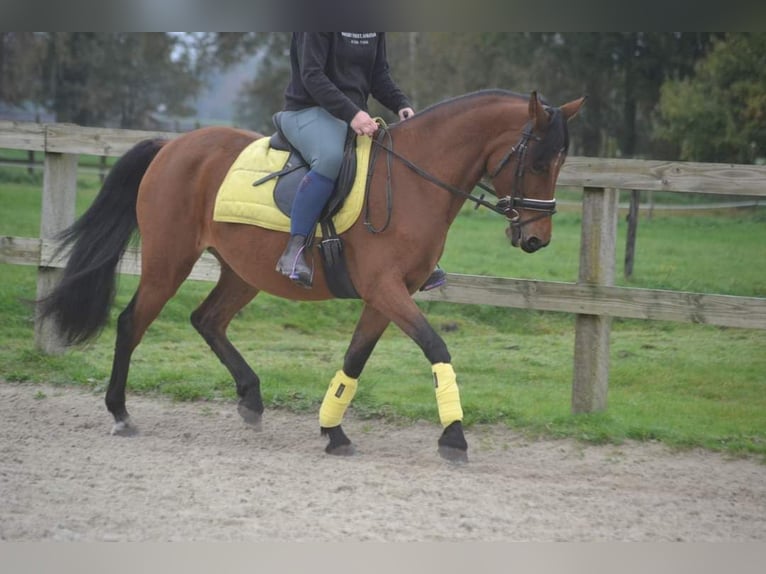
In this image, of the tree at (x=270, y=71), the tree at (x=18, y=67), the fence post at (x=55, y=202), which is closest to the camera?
the fence post at (x=55, y=202)

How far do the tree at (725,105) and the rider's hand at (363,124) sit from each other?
632 inches

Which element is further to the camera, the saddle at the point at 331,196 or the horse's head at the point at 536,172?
the saddle at the point at 331,196

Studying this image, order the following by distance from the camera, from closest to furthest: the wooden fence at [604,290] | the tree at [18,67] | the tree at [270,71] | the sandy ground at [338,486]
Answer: the sandy ground at [338,486], the wooden fence at [604,290], the tree at [18,67], the tree at [270,71]

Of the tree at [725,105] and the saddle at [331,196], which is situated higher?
the tree at [725,105]

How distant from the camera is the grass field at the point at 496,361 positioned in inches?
259

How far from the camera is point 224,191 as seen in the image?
588cm

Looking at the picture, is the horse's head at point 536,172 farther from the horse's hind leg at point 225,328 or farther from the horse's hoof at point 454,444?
the horse's hind leg at point 225,328

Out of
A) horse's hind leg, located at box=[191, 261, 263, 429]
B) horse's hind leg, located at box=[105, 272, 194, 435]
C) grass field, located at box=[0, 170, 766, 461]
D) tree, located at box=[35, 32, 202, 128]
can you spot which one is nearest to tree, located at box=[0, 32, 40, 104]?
tree, located at box=[35, 32, 202, 128]

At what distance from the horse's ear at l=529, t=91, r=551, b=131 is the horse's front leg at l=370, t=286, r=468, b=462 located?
1158 mm

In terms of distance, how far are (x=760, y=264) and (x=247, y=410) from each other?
26.7 ft

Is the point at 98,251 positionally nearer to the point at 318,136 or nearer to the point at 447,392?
the point at 318,136

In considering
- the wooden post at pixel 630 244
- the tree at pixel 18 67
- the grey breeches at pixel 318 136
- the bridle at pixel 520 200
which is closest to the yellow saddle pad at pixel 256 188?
the grey breeches at pixel 318 136

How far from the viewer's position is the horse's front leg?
5.07m
